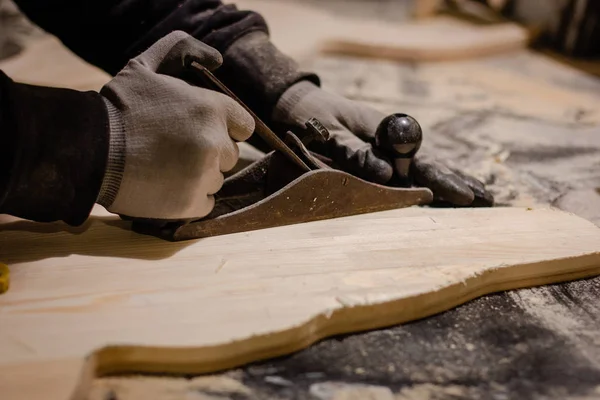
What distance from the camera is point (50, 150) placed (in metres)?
A: 1.24

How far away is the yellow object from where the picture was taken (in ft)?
3.99

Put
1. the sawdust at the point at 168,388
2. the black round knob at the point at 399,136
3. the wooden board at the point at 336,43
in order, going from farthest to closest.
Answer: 1. the wooden board at the point at 336,43
2. the black round knob at the point at 399,136
3. the sawdust at the point at 168,388

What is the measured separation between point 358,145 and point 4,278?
103cm

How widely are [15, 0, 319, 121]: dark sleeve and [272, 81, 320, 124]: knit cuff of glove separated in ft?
0.06

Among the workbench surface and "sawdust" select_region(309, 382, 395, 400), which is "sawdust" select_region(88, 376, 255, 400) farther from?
"sawdust" select_region(309, 382, 395, 400)

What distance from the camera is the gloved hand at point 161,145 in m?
1.31

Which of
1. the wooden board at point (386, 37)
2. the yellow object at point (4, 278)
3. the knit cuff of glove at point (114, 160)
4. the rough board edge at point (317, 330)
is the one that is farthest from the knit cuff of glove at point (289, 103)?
the wooden board at point (386, 37)

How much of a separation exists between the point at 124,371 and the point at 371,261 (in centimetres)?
61

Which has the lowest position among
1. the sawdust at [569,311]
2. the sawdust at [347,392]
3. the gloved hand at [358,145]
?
the sawdust at [347,392]

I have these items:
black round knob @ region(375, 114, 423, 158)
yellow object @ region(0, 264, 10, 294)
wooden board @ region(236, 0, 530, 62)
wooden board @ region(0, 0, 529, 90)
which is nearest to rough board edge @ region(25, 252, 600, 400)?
yellow object @ region(0, 264, 10, 294)

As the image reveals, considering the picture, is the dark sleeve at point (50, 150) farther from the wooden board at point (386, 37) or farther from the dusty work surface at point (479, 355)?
the wooden board at point (386, 37)

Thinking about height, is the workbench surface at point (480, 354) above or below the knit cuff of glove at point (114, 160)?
below

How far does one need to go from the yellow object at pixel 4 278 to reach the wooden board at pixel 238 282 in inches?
1.0

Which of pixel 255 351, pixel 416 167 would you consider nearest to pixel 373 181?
pixel 416 167
